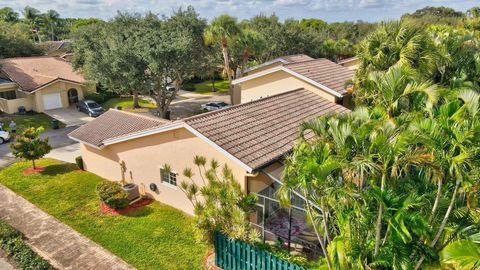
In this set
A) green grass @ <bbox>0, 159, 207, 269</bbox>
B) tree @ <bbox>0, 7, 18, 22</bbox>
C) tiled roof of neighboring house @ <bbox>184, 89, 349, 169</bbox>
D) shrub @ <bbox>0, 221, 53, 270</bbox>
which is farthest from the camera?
tree @ <bbox>0, 7, 18, 22</bbox>

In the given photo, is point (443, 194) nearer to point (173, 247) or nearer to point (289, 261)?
point (289, 261)

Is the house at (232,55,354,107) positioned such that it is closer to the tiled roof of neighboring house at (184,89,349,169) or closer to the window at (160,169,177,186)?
the tiled roof of neighboring house at (184,89,349,169)

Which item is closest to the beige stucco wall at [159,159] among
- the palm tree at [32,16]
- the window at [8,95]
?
the window at [8,95]

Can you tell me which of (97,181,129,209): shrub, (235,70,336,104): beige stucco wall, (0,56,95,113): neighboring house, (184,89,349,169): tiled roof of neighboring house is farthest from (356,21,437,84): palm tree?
(0,56,95,113): neighboring house

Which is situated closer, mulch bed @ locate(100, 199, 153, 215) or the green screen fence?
the green screen fence

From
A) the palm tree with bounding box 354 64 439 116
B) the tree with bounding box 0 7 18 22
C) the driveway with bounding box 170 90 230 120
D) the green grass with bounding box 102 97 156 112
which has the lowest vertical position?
the driveway with bounding box 170 90 230 120

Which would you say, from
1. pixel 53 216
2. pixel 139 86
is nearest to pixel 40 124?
pixel 139 86

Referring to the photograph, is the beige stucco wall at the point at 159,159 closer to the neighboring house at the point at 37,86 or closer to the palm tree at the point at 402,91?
the palm tree at the point at 402,91
